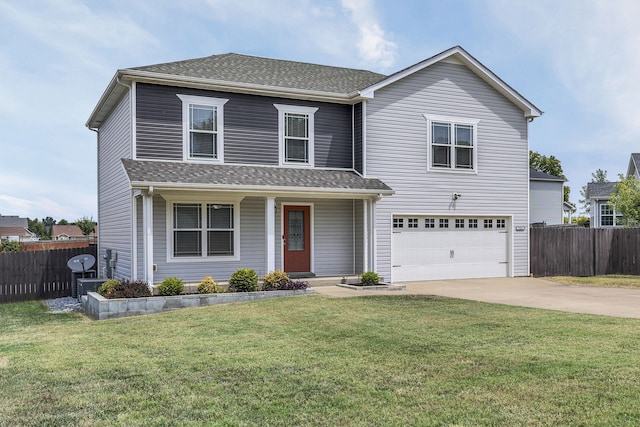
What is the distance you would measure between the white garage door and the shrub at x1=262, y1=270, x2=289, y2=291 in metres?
4.61

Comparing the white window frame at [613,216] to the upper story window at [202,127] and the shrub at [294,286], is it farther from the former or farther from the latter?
the upper story window at [202,127]

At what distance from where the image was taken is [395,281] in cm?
1705

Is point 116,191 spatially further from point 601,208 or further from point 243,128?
point 601,208

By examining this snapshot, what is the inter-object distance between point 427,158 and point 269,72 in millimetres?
5785

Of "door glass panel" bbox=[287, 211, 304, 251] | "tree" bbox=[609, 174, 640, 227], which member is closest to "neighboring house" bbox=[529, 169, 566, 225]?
"tree" bbox=[609, 174, 640, 227]

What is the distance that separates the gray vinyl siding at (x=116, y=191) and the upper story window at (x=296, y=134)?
432cm

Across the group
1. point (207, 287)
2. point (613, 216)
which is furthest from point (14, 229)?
point (207, 287)

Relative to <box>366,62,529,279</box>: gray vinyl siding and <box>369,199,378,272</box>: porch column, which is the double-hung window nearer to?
<box>369,199,378,272</box>: porch column

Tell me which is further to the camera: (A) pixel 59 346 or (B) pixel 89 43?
(B) pixel 89 43

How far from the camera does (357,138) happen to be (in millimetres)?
16797

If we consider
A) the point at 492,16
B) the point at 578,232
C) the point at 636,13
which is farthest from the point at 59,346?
the point at 578,232

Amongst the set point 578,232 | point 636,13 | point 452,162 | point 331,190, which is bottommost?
point 578,232

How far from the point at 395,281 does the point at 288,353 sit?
10.3 m

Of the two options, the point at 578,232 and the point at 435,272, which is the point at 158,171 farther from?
the point at 578,232
